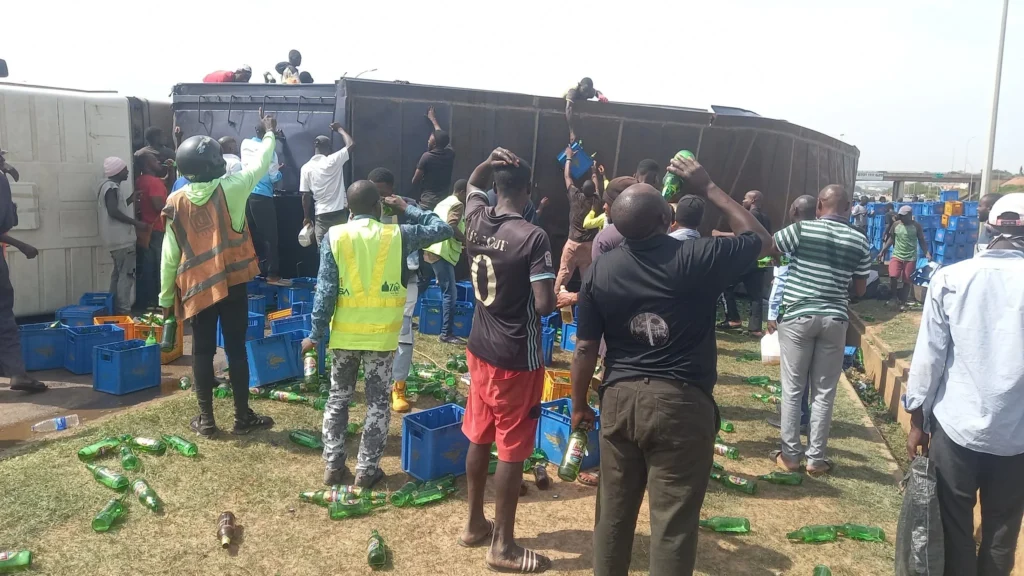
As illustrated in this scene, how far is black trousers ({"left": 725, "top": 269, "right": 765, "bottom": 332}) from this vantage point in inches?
405

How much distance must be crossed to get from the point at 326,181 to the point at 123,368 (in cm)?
369

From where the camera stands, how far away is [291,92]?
10367 mm

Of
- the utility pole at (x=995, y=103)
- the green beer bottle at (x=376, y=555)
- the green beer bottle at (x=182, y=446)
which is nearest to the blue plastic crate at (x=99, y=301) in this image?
the green beer bottle at (x=182, y=446)

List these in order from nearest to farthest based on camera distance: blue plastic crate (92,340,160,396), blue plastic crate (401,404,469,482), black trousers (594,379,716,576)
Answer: black trousers (594,379,716,576) → blue plastic crate (401,404,469,482) → blue plastic crate (92,340,160,396)

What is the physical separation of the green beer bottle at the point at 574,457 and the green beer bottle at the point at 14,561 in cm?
279

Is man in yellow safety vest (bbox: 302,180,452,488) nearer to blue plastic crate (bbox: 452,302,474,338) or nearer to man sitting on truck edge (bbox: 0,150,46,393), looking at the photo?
man sitting on truck edge (bbox: 0,150,46,393)

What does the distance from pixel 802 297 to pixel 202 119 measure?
9.53 m

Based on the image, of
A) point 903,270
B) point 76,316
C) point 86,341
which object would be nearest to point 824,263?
point 86,341

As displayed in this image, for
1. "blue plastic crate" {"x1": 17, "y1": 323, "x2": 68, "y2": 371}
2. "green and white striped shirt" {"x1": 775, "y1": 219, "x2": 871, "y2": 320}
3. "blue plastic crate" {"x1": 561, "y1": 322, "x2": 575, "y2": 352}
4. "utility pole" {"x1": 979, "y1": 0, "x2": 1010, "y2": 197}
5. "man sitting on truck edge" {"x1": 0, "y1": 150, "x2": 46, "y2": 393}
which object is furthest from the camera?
"utility pole" {"x1": 979, "y1": 0, "x2": 1010, "y2": 197}

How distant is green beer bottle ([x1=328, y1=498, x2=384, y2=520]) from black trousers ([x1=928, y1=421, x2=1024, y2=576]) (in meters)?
3.14

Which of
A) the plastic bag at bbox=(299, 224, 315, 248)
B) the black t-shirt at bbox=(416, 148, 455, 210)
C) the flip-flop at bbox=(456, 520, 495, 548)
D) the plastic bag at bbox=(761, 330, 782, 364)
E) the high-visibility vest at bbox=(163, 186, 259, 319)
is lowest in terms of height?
the flip-flop at bbox=(456, 520, 495, 548)

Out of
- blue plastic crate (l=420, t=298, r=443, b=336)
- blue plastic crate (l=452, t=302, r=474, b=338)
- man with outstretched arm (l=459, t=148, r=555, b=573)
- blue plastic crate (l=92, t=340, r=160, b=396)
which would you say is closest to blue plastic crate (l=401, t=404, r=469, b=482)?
man with outstretched arm (l=459, t=148, r=555, b=573)

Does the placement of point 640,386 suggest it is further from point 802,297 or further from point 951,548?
point 802,297

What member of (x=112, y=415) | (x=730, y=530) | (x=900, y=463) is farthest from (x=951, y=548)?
(x=112, y=415)
